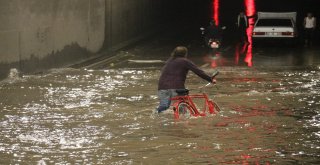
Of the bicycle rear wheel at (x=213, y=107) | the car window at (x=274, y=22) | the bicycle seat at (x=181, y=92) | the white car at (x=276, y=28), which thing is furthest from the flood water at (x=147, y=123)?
the car window at (x=274, y=22)

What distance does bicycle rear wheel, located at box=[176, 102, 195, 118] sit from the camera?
1466 centimetres

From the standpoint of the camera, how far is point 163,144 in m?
12.6

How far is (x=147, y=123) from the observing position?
1477cm

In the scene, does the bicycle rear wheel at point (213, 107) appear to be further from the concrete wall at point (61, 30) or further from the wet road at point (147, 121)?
the concrete wall at point (61, 30)

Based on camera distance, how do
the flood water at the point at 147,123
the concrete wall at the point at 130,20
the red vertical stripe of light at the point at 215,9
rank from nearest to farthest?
the flood water at the point at 147,123 → the concrete wall at the point at 130,20 → the red vertical stripe of light at the point at 215,9

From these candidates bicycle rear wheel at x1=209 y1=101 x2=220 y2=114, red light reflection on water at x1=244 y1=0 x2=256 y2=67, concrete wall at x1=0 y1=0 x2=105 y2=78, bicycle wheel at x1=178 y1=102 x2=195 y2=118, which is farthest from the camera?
red light reflection on water at x1=244 y1=0 x2=256 y2=67

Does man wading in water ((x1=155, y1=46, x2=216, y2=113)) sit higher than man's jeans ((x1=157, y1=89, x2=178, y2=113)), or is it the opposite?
man wading in water ((x1=155, y1=46, x2=216, y2=113))

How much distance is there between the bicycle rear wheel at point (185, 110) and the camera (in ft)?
48.1

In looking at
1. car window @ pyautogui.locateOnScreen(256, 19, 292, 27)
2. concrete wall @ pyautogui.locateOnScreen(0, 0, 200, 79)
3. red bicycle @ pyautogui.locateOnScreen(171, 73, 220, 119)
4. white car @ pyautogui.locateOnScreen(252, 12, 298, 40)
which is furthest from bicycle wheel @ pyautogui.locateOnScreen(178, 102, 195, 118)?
car window @ pyautogui.locateOnScreen(256, 19, 292, 27)

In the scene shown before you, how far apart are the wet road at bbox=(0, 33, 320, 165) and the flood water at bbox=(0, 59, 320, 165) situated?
Answer: 0.7 inches

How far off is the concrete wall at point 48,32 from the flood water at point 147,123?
3.92 feet

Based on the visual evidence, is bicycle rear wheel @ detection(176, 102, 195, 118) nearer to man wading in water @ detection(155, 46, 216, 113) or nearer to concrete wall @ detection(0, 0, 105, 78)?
man wading in water @ detection(155, 46, 216, 113)

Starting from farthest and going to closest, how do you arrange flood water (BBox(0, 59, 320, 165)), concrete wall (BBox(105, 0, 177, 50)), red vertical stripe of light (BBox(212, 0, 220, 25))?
1. red vertical stripe of light (BBox(212, 0, 220, 25))
2. concrete wall (BBox(105, 0, 177, 50))
3. flood water (BBox(0, 59, 320, 165))

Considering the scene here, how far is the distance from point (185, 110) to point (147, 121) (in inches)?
31.2
